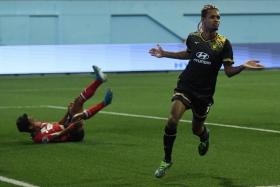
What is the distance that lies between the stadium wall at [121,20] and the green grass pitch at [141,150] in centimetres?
2176

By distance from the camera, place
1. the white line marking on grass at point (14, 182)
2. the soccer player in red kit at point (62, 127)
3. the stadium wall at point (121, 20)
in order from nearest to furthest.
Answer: the white line marking on grass at point (14, 182) → the soccer player in red kit at point (62, 127) → the stadium wall at point (121, 20)

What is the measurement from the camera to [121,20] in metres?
51.4

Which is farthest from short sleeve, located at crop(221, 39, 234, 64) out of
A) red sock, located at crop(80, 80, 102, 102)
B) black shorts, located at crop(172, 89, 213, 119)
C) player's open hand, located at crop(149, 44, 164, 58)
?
red sock, located at crop(80, 80, 102, 102)

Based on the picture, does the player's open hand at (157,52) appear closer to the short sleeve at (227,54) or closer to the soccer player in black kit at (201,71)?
the soccer player in black kit at (201,71)

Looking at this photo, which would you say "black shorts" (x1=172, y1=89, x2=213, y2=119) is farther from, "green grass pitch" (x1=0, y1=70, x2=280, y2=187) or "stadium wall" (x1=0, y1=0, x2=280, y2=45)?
"stadium wall" (x1=0, y1=0, x2=280, y2=45)

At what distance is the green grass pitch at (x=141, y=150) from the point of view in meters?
11.3

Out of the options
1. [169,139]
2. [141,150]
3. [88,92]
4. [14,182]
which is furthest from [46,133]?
[169,139]

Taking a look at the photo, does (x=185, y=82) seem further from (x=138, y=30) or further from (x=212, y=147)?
(x=138, y=30)

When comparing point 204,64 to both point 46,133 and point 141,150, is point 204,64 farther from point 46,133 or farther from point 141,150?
point 46,133

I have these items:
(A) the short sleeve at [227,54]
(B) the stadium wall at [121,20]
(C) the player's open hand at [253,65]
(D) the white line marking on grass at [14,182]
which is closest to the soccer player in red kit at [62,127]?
(D) the white line marking on grass at [14,182]

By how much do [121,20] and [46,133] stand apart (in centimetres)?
3669

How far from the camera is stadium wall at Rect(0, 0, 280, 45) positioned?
48688mm

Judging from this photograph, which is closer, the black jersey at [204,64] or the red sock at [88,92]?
the black jersey at [204,64]

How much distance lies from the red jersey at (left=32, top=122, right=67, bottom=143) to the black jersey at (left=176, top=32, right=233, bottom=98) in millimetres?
4304
